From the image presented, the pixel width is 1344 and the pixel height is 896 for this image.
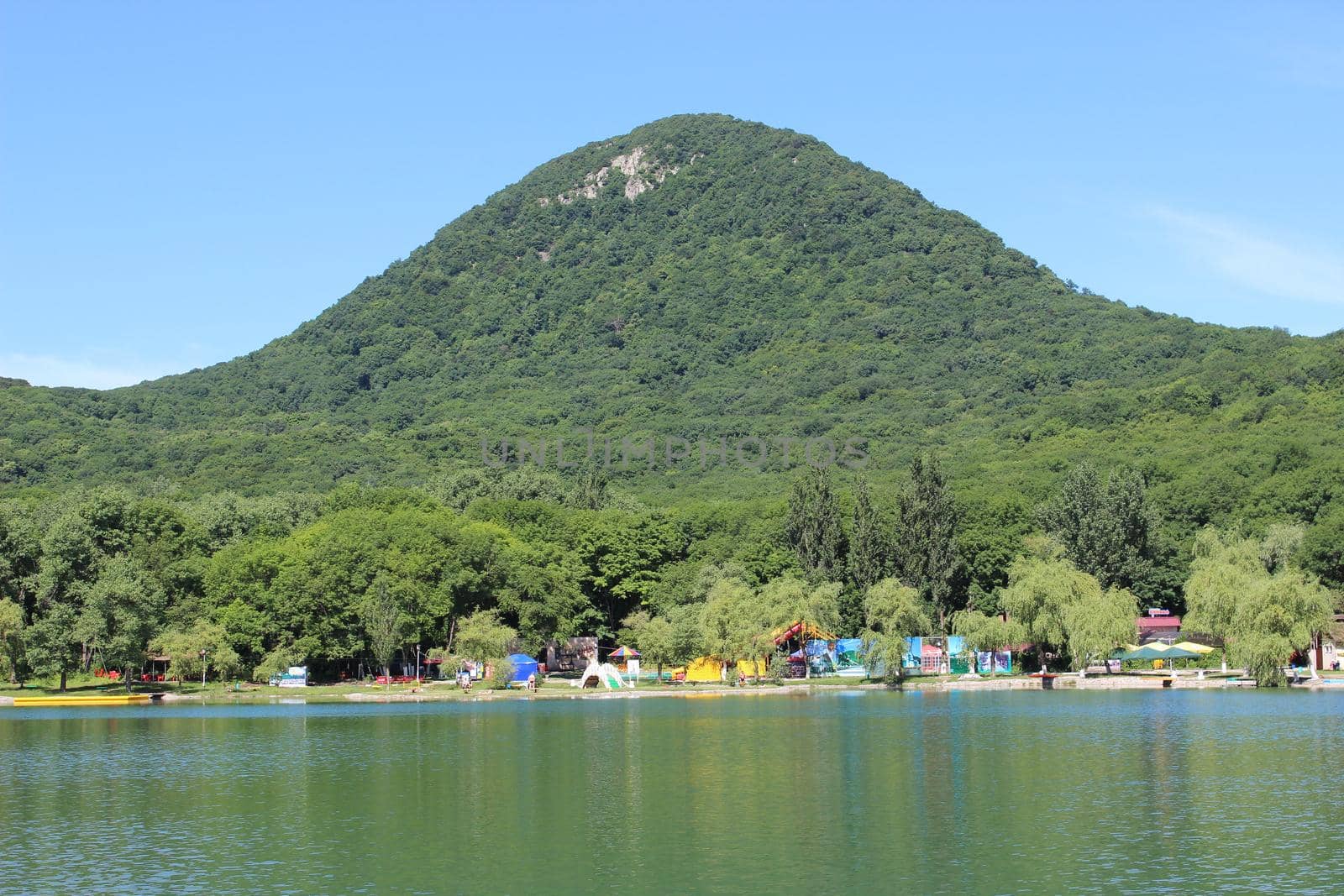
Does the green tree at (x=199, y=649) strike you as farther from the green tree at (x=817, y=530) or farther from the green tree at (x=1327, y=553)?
the green tree at (x=1327, y=553)

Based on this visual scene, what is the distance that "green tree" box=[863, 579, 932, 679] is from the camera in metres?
72.9

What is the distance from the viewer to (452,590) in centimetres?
7981

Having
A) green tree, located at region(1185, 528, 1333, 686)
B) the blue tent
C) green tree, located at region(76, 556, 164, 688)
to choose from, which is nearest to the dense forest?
green tree, located at region(76, 556, 164, 688)

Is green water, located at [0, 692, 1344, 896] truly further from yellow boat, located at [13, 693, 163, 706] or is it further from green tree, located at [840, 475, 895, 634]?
green tree, located at [840, 475, 895, 634]

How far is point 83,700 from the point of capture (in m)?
70.5

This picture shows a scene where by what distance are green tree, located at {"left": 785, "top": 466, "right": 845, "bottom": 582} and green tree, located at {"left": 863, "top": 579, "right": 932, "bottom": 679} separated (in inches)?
303

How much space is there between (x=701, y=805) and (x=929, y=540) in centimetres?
5372

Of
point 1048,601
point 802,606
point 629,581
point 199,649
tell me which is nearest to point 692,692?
point 802,606

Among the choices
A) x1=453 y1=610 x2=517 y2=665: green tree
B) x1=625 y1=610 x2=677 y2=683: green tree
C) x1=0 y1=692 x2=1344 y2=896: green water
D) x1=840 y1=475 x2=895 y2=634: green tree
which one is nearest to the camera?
x1=0 y1=692 x2=1344 y2=896: green water

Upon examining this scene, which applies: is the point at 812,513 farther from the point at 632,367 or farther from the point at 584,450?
the point at 632,367

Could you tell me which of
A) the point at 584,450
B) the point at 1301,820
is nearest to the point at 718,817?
the point at 1301,820

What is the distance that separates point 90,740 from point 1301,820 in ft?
129

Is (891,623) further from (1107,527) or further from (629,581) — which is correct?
(629,581)

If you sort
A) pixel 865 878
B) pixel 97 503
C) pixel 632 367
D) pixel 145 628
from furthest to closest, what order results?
pixel 632 367 < pixel 97 503 < pixel 145 628 < pixel 865 878
